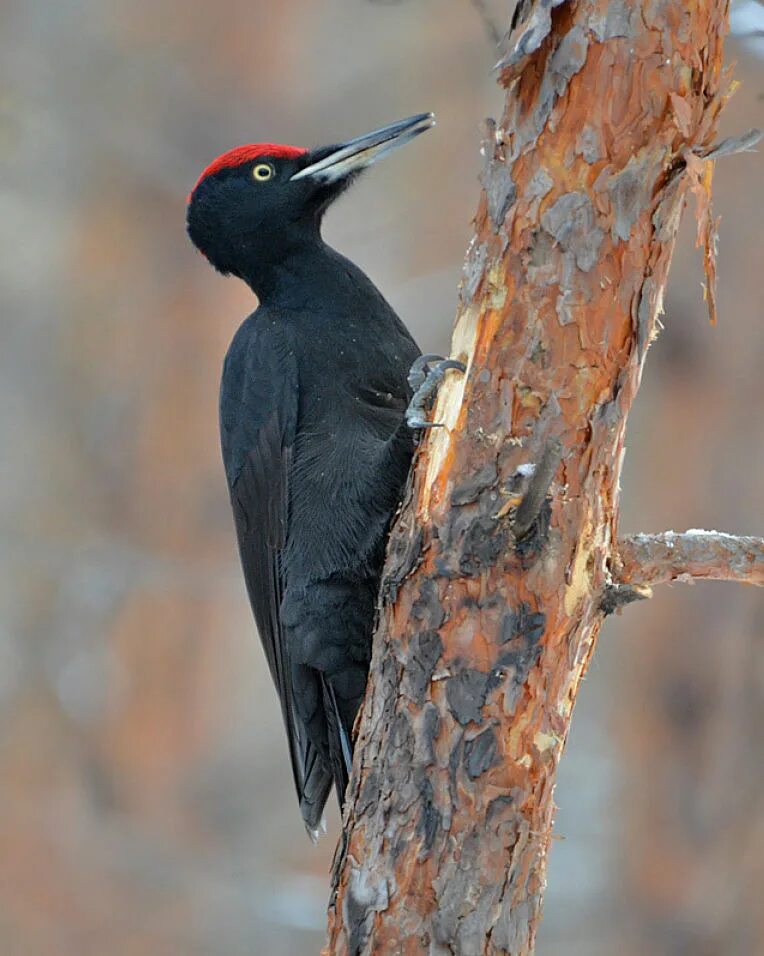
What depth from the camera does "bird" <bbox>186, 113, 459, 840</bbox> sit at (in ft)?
9.95

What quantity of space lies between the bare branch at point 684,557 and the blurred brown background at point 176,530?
9.09 ft

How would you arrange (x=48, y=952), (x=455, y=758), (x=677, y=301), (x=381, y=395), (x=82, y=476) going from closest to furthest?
1. (x=455, y=758)
2. (x=381, y=395)
3. (x=677, y=301)
4. (x=48, y=952)
5. (x=82, y=476)

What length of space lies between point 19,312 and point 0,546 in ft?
4.04

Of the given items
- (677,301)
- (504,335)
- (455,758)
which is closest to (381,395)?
(504,335)

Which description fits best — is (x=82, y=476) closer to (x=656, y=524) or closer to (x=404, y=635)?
(x=656, y=524)

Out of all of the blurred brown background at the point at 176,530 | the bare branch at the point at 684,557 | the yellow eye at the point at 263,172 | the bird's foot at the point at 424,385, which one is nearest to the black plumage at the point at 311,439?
the yellow eye at the point at 263,172

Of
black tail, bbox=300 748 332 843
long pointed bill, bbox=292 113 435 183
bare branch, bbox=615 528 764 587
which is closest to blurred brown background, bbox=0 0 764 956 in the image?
long pointed bill, bbox=292 113 435 183

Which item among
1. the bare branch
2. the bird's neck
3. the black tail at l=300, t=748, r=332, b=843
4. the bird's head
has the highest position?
the bird's head

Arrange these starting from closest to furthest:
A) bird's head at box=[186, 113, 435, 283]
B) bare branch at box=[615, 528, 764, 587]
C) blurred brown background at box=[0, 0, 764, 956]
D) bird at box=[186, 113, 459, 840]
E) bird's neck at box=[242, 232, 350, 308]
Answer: bare branch at box=[615, 528, 764, 587] < bird at box=[186, 113, 459, 840] < bird's neck at box=[242, 232, 350, 308] < bird's head at box=[186, 113, 435, 283] < blurred brown background at box=[0, 0, 764, 956]

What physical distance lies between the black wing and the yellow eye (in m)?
0.45

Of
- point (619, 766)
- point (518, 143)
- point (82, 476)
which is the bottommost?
point (619, 766)

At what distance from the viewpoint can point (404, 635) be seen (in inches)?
89.0

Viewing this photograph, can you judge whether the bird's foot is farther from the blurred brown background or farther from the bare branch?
the blurred brown background

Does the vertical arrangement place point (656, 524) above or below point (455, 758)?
above
